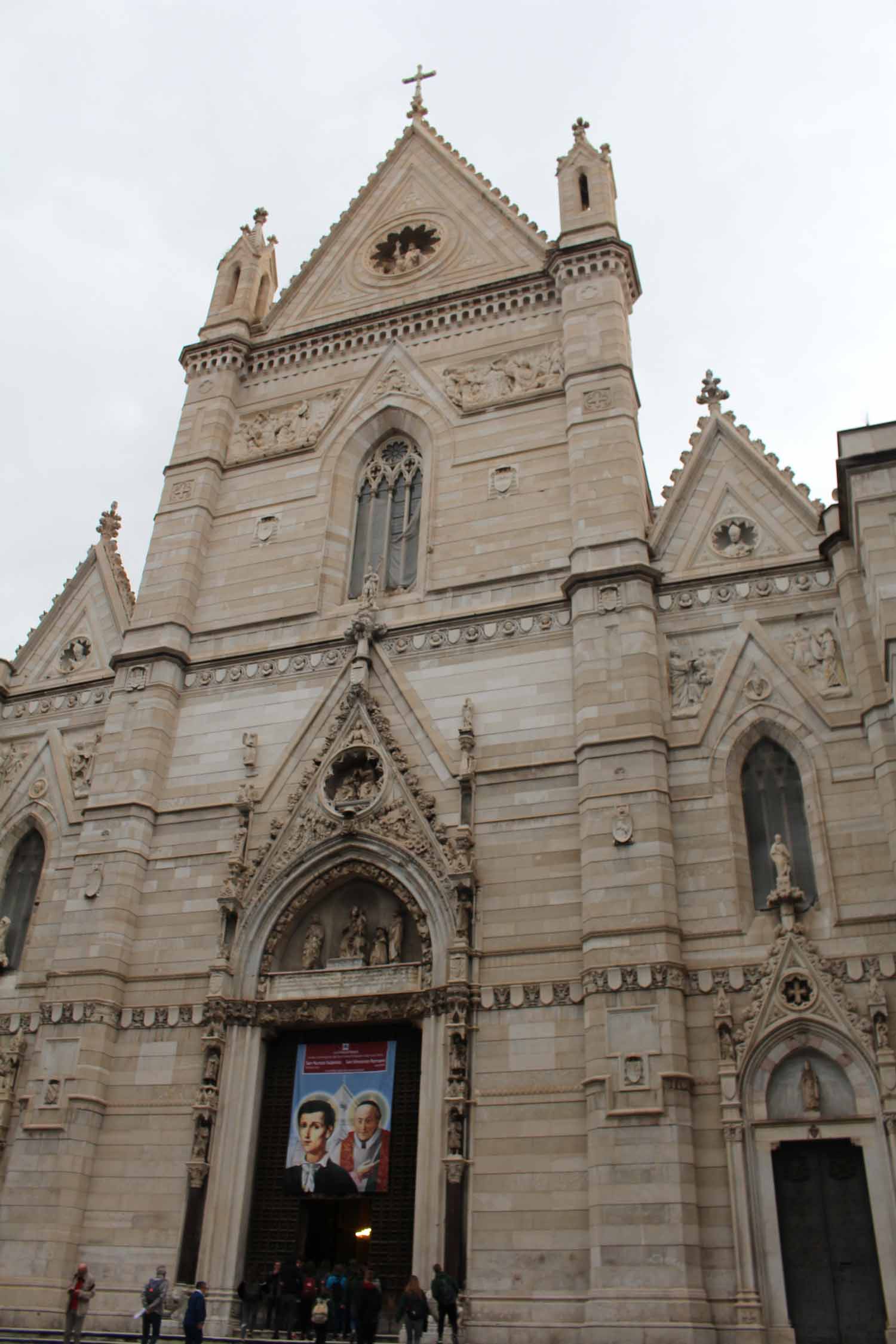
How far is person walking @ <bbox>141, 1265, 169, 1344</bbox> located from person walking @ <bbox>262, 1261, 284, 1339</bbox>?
1.81 metres

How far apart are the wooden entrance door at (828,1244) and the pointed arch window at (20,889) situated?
12136 millimetres

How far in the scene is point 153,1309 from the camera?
1273cm

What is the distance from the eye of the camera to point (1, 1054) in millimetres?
17125

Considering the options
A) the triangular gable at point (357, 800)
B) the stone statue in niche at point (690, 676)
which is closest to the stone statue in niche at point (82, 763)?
the triangular gable at point (357, 800)

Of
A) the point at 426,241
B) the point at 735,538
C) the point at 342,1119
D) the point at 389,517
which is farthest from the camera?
the point at 426,241

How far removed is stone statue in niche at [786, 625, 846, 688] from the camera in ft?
51.9

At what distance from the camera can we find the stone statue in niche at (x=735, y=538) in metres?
17.6

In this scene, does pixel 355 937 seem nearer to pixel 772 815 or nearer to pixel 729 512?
pixel 772 815

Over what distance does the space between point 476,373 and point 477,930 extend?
10946 mm

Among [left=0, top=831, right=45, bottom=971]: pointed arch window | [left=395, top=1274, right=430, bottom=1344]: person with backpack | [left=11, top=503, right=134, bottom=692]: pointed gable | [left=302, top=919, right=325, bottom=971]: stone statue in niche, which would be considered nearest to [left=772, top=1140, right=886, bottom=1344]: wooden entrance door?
[left=395, top=1274, right=430, bottom=1344]: person with backpack

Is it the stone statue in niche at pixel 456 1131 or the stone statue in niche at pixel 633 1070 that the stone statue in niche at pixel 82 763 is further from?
the stone statue in niche at pixel 633 1070

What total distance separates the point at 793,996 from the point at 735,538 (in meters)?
7.15

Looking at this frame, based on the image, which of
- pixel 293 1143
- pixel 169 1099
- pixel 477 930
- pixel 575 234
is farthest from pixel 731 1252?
pixel 575 234

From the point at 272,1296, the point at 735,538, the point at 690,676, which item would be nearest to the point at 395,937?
the point at 272,1296
